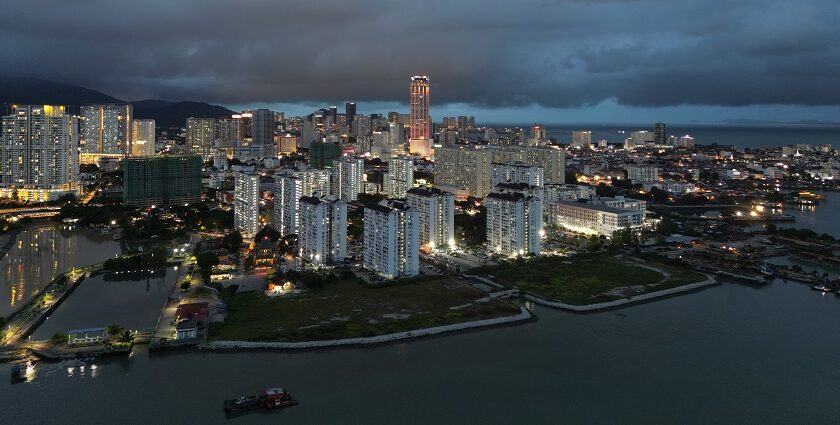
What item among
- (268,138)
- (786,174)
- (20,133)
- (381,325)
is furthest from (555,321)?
(268,138)

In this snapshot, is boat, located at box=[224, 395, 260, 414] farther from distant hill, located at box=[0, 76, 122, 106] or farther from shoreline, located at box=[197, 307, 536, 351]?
distant hill, located at box=[0, 76, 122, 106]

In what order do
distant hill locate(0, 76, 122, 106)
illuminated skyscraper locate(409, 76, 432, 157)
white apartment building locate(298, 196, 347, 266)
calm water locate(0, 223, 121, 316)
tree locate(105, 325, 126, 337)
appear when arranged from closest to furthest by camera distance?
tree locate(105, 325, 126, 337) < calm water locate(0, 223, 121, 316) < white apartment building locate(298, 196, 347, 266) < illuminated skyscraper locate(409, 76, 432, 157) < distant hill locate(0, 76, 122, 106)

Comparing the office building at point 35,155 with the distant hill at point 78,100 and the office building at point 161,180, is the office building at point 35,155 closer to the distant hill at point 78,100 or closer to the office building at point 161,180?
the office building at point 161,180

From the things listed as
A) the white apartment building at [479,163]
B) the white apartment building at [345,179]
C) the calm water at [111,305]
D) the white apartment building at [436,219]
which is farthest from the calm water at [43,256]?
the white apartment building at [479,163]

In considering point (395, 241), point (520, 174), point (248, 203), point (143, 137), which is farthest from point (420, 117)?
point (395, 241)

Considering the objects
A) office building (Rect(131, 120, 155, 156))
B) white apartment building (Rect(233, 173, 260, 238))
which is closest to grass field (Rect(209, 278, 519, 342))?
white apartment building (Rect(233, 173, 260, 238))

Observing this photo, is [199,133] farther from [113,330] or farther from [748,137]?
[748,137]

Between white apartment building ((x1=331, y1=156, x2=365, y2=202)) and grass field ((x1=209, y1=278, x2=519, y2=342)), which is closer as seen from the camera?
grass field ((x1=209, y1=278, x2=519, y2=342))
